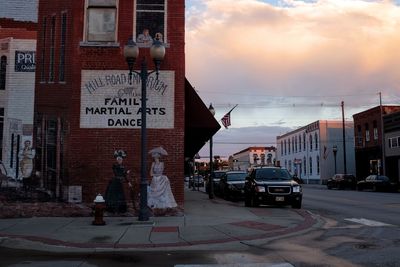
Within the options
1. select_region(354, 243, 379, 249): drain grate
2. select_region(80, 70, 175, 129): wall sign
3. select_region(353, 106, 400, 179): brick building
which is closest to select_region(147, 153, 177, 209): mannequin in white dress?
select_region(80, 70, 175, 129): wall sign

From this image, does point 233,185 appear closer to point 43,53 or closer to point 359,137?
point 43,53

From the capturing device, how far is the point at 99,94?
1550 centimetres

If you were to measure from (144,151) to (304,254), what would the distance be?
5.85m

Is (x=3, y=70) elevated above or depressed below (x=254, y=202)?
above

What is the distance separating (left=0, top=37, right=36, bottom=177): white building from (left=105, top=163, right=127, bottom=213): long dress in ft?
9.44

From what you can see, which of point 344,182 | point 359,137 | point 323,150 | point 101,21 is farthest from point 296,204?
point 323,150

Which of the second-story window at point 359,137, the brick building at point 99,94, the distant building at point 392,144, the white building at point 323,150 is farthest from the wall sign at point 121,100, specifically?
the white building at point 323,150

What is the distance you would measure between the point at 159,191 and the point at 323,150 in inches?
2114

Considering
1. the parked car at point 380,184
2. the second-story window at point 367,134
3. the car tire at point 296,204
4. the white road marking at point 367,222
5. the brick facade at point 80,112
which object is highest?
the second-story window at point 367,134

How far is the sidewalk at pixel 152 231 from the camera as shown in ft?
34.8

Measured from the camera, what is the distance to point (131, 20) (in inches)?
617

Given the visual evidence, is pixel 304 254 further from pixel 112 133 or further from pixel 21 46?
pixel 21 46

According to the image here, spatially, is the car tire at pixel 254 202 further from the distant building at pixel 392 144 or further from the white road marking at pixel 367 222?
the distant building at pixel 392 144

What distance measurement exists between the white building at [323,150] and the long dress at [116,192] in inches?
2001
